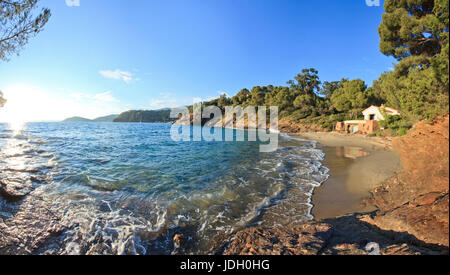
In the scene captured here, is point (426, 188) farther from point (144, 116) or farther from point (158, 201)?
point (144, 116)

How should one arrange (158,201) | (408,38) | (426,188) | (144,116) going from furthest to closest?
(144,116), (408,38), (158,201), (426,188)

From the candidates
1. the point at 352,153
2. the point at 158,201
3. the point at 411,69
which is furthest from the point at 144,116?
the point at 411,69

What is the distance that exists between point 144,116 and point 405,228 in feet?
615

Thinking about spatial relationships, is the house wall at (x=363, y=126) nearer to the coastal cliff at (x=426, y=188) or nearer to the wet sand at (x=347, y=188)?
the wet sand at (x=347, y=188)

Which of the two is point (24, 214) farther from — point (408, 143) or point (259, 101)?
point (259, 101)

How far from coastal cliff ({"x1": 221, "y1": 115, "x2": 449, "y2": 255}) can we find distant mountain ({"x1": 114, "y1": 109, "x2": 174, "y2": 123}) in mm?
162894

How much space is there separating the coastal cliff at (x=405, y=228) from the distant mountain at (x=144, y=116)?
163 metres

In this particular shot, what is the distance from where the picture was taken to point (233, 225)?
4.64 metres

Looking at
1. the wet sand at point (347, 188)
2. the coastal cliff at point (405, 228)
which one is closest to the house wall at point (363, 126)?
the wet sand at point (347, 188)

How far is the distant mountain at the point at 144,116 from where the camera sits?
163775 millimetres

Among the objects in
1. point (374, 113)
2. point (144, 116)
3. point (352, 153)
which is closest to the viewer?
point (352, 153)

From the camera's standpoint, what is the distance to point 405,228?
10.1 ft
